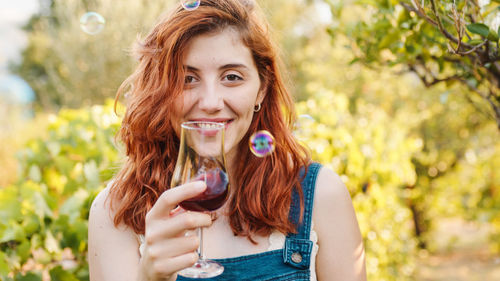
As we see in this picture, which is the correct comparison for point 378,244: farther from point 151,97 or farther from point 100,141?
point 151,97

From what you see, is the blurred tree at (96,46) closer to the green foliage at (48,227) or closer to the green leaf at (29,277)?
the green foliage at (48,227)

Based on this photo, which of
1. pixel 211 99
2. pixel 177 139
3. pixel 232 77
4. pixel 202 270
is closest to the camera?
pixel 202 270

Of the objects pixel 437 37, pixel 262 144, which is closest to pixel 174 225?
pixel 262 144

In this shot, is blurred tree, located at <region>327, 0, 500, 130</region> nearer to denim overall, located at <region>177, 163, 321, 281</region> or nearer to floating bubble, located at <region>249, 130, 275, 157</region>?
floating bubble, located at <region>249, 130, 275, 157</region>

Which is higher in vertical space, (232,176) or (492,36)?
(492,36)

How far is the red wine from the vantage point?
123cm

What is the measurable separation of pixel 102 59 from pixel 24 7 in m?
12.4

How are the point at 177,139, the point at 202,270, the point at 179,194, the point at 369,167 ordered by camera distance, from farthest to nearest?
the point at 369,167 → the point at 177,139 → the point at 202,270 → the point at 179,194

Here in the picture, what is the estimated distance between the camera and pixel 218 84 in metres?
1.74

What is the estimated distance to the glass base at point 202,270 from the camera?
1.33m

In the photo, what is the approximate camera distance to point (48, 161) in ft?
11.0

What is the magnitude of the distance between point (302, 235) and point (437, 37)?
3.31ft

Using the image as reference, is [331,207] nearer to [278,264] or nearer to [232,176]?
[278,264]

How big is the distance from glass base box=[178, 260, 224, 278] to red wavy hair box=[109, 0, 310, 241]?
478mm
